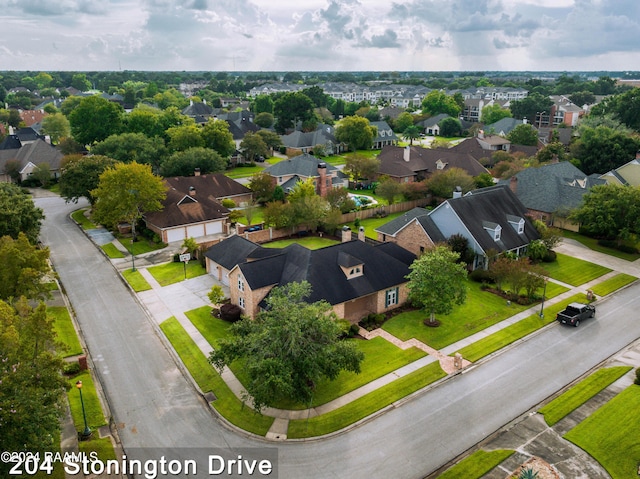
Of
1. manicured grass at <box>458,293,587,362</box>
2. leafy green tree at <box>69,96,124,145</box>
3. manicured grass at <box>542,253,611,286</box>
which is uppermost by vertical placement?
leafy green tree at <box>69,96,124,145</box>

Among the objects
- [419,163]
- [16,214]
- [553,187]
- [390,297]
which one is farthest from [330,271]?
[419,163]

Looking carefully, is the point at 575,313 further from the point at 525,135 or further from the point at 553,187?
the point at 525,135

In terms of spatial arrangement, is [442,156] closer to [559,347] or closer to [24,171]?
[559,347]

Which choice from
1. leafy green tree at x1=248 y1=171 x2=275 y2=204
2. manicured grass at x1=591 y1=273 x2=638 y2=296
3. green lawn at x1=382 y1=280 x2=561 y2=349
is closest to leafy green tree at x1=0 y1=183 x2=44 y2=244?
leafy green tree at x1=248 y1=171 x2=275 y2=204

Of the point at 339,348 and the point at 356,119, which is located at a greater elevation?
the point at 356,119

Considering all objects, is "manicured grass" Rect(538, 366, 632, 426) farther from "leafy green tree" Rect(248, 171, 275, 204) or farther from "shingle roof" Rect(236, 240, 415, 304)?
"leafy green tree" Rect(248, 171, 275, 204)

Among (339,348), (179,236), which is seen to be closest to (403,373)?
(339,348)

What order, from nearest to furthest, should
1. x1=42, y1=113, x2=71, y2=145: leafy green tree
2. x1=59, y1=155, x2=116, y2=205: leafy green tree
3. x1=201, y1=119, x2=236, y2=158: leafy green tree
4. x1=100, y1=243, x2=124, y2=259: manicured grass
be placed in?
x1=100, y1=243, x2=124, y2=259: manicured grass < x1=59, y1=155, x2=116, y2=205: leafy green tree < x1=201, y1=119, x2=236, y2=158: leafy green tree < x1=42, y1=113, x2=71, y2=145: leafy green tree
